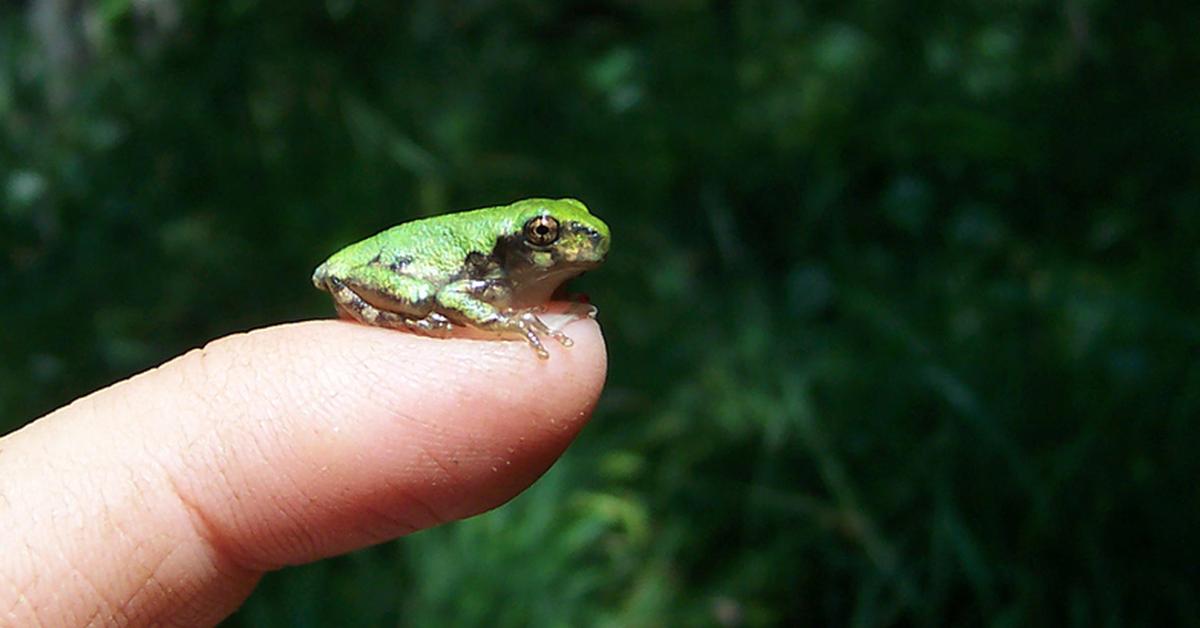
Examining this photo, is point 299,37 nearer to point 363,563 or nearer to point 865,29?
point 363,563

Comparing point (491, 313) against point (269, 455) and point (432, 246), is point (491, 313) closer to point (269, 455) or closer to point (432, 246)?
point (432, 246)

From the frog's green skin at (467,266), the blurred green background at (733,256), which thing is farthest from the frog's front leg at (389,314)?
the blurred green background at (733,256)

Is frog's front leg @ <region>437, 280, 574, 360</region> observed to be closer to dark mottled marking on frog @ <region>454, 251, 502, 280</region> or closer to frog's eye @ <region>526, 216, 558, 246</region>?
dark mottled marking on frog @ <region>454, 251, 502, 280</region>

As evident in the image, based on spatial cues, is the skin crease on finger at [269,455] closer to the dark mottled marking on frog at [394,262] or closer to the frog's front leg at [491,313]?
the frog's front leg at [491,313]

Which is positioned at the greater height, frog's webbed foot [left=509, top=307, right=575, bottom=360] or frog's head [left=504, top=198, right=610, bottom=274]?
frog's head [left=504, top=198, right=610, bottom=274]

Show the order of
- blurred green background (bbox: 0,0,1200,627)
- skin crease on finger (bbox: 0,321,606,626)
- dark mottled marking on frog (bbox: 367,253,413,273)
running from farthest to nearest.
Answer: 1. blurred green background (bbox: 0,0,1200,627)
2. dark mottled marking on frog (bbox: 367,253,413,273)
3. skin crease on finger (bbox: 0,321,606,626)

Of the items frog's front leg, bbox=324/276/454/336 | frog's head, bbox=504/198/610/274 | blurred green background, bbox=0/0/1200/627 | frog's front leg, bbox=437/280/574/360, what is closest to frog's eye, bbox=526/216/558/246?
frog's head, bbox=504/198/610/274

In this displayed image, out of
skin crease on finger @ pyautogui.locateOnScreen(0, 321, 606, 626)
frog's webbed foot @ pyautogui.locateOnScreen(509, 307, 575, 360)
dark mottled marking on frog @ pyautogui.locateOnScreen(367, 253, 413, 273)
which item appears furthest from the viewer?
dark mottled marking on frog @ pyautogui.locateOnScreen(367, 253, 413, 273)
